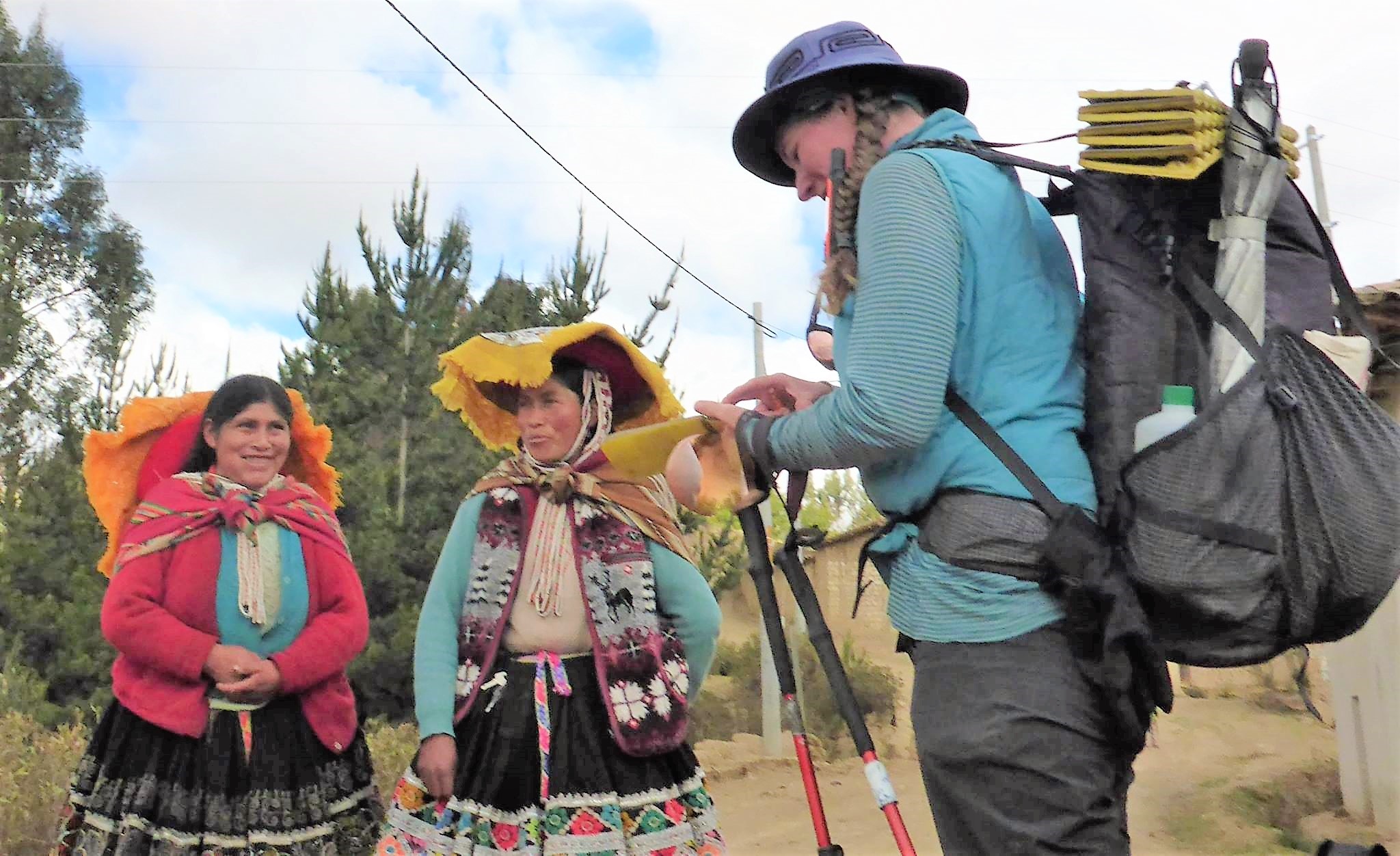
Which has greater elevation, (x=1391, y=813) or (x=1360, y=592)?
(x=1360, y=592)

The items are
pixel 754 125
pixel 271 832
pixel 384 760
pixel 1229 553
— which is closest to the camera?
pixel 1229 553

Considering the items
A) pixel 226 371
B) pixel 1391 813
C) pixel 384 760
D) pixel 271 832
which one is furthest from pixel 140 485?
pixel 1391 813

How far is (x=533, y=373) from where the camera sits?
310 centimetres

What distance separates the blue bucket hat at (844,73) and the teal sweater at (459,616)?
1498 millimetres

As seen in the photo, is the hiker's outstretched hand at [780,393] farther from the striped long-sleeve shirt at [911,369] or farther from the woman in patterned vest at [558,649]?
the woman in patterned vest at [558,649]

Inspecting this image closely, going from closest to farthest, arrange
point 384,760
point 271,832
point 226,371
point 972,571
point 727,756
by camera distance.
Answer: point 972,571, point 271,832, point 384,760, point 226,371, point 727,756

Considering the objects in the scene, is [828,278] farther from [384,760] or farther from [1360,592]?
[384,760]

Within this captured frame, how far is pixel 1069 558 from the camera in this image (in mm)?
1521

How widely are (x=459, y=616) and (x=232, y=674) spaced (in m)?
0.74

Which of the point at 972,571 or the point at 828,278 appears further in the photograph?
the point at 828,278

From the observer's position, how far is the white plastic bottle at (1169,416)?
149cm

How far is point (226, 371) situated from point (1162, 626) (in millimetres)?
8876

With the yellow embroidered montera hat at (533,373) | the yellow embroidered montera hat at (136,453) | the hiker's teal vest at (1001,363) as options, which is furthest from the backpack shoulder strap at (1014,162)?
the yellow embroidered montera hat at (136,453)

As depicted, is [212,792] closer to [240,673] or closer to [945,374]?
[240,673]
